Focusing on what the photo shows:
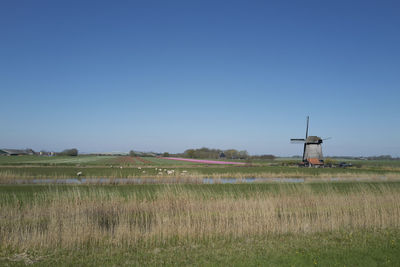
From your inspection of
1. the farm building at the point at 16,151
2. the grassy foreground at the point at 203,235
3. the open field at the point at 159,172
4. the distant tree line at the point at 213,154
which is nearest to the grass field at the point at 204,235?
the grassy foreground at the point at 203,235

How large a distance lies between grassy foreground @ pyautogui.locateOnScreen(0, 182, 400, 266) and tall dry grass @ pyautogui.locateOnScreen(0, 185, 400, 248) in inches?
1.5

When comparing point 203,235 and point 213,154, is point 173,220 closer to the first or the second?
point 203,235

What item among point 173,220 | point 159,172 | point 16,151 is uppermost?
point 173,220

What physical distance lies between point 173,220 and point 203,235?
4.83 feet

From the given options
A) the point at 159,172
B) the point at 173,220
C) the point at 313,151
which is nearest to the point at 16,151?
the point at 159,172

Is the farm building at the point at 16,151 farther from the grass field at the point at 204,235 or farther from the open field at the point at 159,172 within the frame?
the grass field at the point at 204,235

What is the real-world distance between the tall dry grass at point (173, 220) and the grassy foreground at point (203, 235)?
0.13ft

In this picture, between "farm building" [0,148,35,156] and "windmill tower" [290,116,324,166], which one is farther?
"farm building" [0,148,35,156]

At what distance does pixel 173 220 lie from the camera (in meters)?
10.9

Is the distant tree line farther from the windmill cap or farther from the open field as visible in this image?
the open field

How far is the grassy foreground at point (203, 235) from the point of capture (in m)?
7.49

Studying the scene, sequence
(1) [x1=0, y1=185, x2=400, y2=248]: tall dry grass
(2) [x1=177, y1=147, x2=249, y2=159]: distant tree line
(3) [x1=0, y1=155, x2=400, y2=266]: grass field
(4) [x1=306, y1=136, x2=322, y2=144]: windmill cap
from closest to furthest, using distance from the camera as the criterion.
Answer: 1. (3) [x1=0, y1=155, x2=400, y2=266]: grass field
2. (1) [x1=0, y1=185, x2=400, y2=248]: tall dry grass
3. (4) [x1=306, y1=136, x2=322, y2=144]: windmill cap
4. (2) [x1=177, y1=147, x2=249, y2=159]: distant tree line

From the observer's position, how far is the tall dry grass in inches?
368

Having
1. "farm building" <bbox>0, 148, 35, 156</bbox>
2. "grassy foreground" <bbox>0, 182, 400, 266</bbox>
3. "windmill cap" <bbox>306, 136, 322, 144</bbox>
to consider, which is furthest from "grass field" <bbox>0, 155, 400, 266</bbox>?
"farm building" <bbox>0, 148, 35, 156</bbox>
